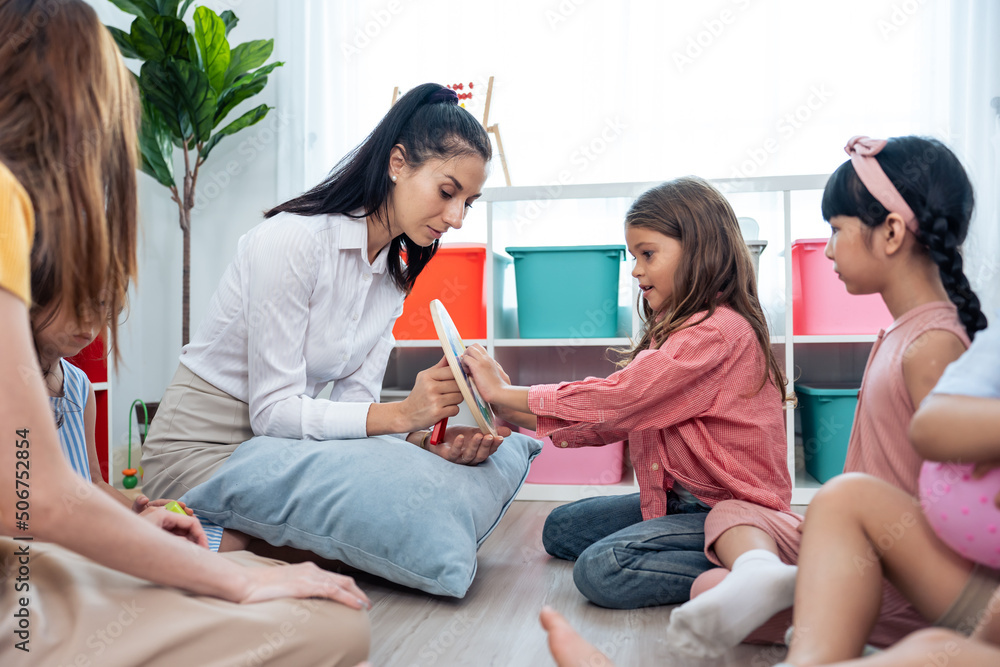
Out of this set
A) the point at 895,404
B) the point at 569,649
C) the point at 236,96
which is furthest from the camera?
the point at 236,96

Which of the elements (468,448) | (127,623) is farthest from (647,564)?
(127,623)

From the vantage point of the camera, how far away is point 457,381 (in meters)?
1.17

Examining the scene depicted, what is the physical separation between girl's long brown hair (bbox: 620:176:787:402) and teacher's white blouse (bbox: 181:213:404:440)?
0.54 meters

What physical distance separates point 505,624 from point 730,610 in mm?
396

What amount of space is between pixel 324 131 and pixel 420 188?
130cm

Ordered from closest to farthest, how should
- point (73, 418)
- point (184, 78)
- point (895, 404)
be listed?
1. point (895, 404)
2. point (73, 418)
3. point (184, 78)

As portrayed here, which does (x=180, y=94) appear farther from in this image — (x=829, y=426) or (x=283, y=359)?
(x=829, y=426)

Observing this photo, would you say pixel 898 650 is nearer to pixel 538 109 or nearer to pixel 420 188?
pixel 420 188

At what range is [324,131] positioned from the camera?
2457mm

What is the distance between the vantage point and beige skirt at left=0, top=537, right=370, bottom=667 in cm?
59

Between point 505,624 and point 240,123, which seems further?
point 240,123

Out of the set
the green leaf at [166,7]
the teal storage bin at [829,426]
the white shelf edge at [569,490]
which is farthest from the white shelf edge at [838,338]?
the green leaf at [166,7]

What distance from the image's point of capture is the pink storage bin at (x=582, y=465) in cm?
196

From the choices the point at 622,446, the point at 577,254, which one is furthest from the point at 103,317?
the point at 622,446
